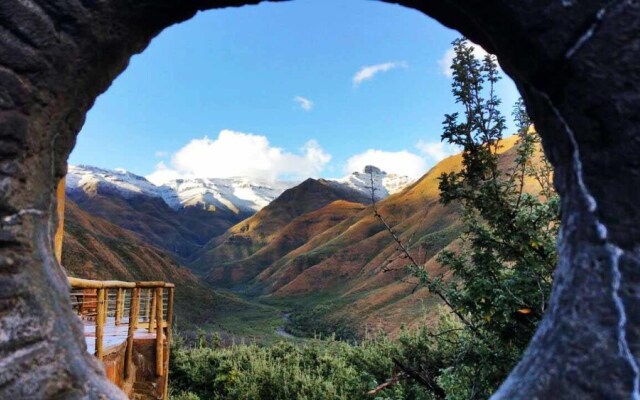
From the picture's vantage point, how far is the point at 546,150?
2.36 metres

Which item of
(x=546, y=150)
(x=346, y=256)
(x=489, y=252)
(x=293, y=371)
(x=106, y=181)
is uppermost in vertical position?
(x=106, y=181)

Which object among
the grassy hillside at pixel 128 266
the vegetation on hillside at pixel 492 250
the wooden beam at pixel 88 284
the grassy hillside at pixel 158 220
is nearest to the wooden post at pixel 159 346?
the wooden beam at pixel 88 284

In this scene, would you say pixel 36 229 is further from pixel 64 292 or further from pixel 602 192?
pixel 602 192

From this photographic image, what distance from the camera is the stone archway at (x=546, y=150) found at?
1.86 meters

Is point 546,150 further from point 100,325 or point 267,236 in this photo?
point 267,236

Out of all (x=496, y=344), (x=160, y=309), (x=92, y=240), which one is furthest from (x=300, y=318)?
(x=496, y=344)

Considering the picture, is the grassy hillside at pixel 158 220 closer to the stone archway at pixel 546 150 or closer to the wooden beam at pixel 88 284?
the wooden beam at pixel 88 284

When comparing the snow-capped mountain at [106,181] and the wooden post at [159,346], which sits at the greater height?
the snow-capped mountain at [106,181]

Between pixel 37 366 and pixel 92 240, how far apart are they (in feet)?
131

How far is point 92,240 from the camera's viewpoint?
38094 mm

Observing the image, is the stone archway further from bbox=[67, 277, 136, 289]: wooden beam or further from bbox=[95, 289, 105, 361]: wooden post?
bbox=[95, 289, 105, 361]: wooden post

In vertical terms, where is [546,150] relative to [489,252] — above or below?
above

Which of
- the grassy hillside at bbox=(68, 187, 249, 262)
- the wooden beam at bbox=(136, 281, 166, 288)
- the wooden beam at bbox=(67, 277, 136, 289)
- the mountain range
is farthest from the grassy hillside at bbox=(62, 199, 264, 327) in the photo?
the grassy hillside at bbox=(68, 187, 249, 262)

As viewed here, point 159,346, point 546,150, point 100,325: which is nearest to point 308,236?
point 159,346
